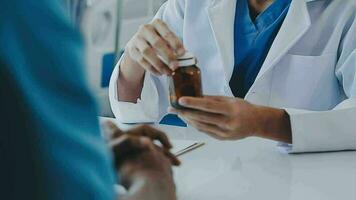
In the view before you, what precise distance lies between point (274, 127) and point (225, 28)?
0.39 metres

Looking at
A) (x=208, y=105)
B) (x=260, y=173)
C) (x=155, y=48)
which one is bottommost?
(x=260, y=173)

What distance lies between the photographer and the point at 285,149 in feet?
3.49

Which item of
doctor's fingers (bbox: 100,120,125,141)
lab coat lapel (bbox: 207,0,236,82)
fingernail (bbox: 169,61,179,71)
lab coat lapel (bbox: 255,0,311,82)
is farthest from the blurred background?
lab coat lapel (bbox: 255,0,311,82)

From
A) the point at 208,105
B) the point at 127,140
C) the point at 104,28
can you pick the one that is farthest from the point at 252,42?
the point at 127,140

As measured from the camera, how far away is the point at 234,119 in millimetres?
1051

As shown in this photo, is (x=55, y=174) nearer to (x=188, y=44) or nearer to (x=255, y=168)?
(x=255, y=168)

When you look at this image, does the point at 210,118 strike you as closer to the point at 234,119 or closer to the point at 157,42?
the point at 234,119

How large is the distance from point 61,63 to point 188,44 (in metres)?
1.17

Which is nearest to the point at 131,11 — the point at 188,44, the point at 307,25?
the point at 188,44

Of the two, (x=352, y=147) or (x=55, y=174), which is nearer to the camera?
(x=55, y=174)

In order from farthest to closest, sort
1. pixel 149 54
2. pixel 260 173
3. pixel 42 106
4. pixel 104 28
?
pixel 149 54 < pixel 260 173 < pixel 104 28 < pixel 42 106

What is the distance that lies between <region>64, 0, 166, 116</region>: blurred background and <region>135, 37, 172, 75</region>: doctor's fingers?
6 centimetres

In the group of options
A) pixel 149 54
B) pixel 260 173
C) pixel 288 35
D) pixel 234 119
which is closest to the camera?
pixel 260 173

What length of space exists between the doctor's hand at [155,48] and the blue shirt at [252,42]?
0.26 meters
